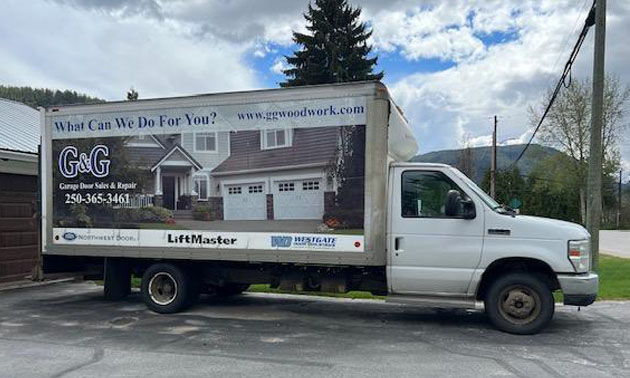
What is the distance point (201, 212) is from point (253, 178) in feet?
3.15

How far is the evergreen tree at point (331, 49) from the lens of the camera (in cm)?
3569

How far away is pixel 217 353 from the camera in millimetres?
6375

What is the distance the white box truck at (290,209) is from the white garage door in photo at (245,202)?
0.8 inches

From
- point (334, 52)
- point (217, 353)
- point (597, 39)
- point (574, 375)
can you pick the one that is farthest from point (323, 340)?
point (334, 52)

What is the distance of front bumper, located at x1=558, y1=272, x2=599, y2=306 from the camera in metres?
7.06

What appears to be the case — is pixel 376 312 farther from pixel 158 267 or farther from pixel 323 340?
pixel 158 267

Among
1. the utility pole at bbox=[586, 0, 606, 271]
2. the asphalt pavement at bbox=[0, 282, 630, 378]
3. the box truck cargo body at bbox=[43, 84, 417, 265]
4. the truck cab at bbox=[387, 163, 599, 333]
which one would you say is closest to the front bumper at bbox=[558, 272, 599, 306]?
the truck cab at bbox=[387, 163, 599, 333]

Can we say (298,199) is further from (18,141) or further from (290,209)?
(18,141)

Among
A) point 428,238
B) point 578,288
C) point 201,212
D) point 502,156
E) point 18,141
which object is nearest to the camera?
point 578,288

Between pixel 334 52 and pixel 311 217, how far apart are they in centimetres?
2932

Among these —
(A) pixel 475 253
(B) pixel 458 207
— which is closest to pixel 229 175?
(B) pixel 458 207

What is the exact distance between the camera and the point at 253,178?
7.91 meters

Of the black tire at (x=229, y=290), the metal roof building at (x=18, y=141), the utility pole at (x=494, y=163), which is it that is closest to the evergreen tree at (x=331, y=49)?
the utility pole at (x=494, y=163)

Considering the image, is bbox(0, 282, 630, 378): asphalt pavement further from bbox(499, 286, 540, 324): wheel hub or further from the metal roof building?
the metal roof building
